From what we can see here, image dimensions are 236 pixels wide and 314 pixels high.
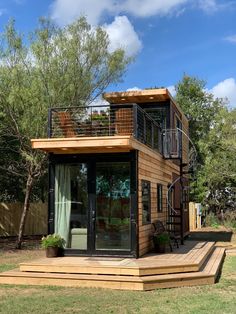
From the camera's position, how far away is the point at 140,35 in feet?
57.1

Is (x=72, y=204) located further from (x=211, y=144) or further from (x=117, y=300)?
(x=211, y=144)

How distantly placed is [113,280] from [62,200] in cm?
322

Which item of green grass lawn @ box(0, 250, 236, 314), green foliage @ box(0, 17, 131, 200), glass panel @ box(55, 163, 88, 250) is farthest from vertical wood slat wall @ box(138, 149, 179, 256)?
green foliage @ box(0, 17, 131, 200)

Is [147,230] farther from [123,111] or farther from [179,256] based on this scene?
[123,111]

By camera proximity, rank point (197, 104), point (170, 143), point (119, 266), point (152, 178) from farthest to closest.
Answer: point (197, 104), point (170, 143), point (152, 178), point (119, 266)

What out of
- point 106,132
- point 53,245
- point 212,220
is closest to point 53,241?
point 53,245

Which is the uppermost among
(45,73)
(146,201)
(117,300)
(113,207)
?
(45,73)

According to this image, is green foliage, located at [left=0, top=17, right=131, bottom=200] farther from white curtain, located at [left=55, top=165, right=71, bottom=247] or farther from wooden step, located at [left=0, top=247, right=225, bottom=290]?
wooden step, located at [left=0, top=247, right=225, bottom=290]

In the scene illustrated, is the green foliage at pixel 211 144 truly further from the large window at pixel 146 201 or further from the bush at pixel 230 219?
the large window at pixel 146 201

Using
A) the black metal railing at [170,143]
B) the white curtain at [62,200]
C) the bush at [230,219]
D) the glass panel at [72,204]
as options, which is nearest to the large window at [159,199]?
the black metal railing at [170,143]

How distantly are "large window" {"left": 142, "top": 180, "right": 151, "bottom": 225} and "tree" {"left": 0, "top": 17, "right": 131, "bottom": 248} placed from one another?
4364 millimetres

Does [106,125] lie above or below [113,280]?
above

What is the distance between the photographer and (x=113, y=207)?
11047mm

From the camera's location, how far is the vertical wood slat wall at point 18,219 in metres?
20.8
